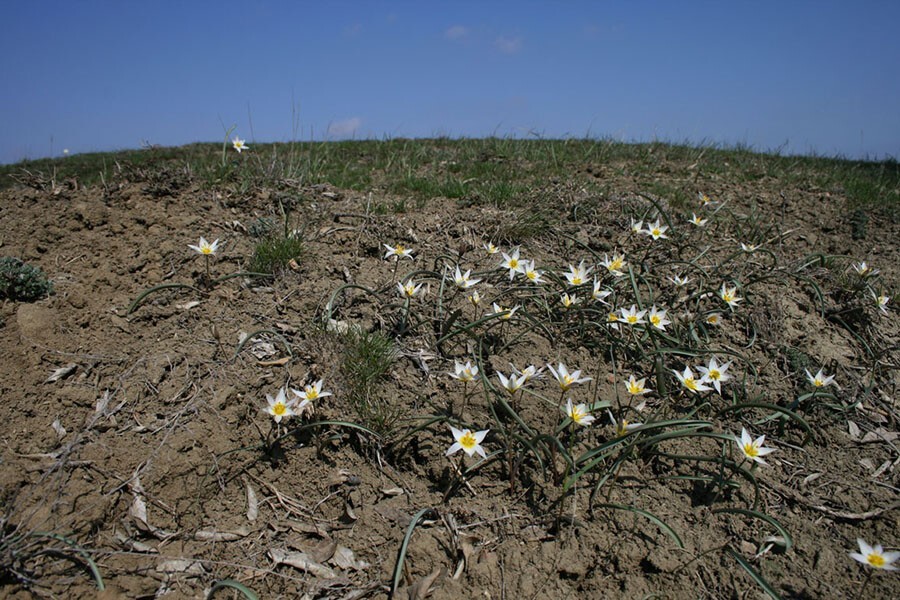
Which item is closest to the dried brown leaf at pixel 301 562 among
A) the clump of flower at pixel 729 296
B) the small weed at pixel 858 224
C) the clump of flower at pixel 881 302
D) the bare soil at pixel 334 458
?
the bare soil at pixel 334 458

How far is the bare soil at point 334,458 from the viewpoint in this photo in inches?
80.8

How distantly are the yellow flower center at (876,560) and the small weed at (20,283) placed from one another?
3.98 m

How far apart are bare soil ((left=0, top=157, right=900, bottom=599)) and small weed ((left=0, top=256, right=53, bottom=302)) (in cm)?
10

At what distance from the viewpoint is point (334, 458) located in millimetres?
2436

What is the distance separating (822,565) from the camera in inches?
84.6

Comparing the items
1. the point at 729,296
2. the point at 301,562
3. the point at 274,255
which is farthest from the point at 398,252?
the point at 729,296

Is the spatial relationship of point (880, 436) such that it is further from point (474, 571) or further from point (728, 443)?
point (474, 571)

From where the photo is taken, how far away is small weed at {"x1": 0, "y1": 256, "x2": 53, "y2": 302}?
296cm

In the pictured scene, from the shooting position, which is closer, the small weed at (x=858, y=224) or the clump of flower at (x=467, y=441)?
the clump of flower at (x=467, y=441)

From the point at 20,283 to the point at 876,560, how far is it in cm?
407

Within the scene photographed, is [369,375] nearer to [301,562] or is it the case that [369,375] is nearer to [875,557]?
[301,562]

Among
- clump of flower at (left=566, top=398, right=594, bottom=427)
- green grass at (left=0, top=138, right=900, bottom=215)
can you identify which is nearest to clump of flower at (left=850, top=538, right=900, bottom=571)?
clump of flower at (left=566, top=398, right=594, bottom=427)

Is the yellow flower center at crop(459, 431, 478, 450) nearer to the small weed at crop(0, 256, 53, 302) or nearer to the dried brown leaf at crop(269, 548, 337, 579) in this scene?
the dried brown leaf at crop(269, 548, 337, 579)

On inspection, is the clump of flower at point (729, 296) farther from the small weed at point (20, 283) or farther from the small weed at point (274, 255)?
the small weed at point (20, 283)
